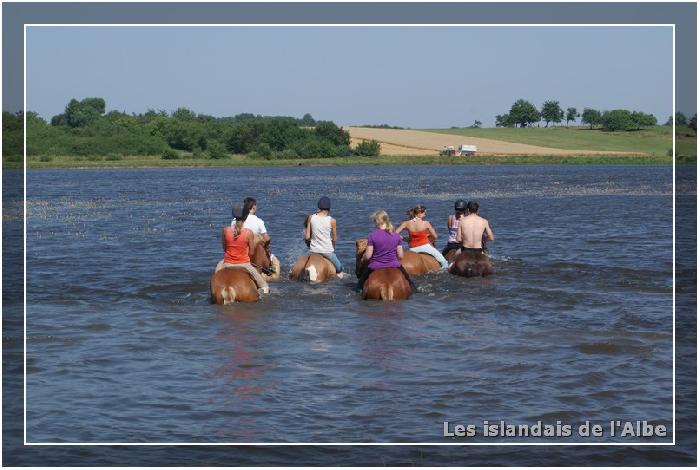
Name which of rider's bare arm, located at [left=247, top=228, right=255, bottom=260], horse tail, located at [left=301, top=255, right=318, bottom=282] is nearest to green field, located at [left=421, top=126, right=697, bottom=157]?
horse tail, located at [left=301, top=255, right=318, bottom=282]

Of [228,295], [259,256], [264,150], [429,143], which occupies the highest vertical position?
[429,143]

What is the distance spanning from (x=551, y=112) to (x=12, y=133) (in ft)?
273

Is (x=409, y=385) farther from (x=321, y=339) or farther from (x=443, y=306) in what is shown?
(x=443, y=306)

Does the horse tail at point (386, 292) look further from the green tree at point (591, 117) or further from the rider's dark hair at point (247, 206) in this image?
the green tree at point (591, 117)

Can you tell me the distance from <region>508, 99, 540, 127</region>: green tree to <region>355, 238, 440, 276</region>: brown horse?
7688 cm

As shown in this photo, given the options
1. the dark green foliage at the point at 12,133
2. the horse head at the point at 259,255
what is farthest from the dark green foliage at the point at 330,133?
the dark green foliage at the point at 12,133

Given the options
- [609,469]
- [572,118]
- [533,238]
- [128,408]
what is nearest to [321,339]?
[128,408]

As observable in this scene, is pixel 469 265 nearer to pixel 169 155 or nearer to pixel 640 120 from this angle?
pixel 640 120

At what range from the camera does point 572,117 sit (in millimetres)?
94875

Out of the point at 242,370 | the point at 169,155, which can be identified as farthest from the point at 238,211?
the point at 169,155

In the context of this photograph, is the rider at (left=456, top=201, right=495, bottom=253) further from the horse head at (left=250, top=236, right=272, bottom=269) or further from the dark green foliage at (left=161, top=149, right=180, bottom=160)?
the dark green foliage at (left=161, top=149, right=180, bottom=160)

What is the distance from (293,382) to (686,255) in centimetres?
1645

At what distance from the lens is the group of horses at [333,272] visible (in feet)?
58.5

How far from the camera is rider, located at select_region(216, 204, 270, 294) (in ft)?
58.6
